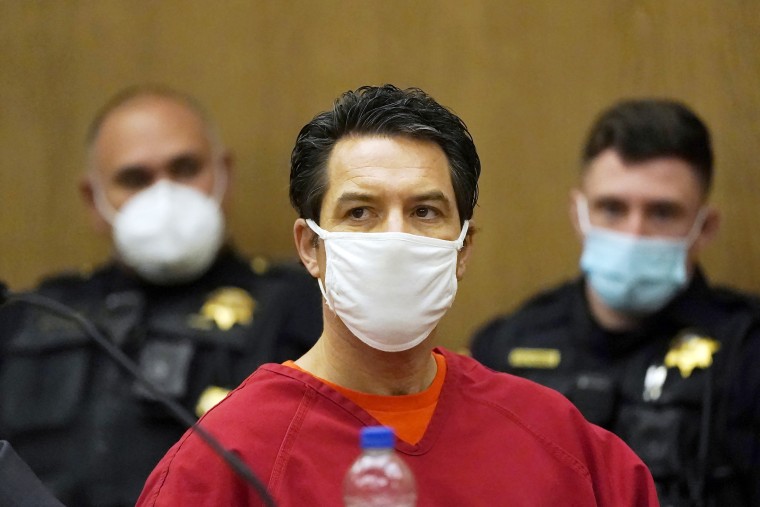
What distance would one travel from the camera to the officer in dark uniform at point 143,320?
3158 millimetres

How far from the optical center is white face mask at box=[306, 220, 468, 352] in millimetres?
1960

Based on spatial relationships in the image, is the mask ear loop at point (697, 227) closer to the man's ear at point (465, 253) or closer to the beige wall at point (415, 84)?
the beige wall at point (415, 84)

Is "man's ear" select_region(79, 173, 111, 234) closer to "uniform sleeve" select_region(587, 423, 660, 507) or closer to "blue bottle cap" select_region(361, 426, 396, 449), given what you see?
"uniform sleeve" select_region(587, 423, 660, 507)

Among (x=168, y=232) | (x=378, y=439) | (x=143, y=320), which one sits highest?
(x=378, y=439)

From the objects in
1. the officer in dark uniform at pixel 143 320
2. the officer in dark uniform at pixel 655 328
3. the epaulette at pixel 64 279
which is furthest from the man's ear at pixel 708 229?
the epaulette at pixel 64 279

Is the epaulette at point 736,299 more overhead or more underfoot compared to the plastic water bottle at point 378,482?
more underfoot

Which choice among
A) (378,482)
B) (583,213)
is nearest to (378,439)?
(378,482)

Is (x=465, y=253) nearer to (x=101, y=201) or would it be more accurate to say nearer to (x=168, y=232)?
(x=168, y=232)

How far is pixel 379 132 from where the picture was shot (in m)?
2.04

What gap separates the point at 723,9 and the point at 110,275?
188 centimetres

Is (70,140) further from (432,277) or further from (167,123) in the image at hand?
(432,277)

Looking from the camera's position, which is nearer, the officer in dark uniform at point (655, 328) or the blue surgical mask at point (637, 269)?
the officer in dark uniform at point (655, 328)

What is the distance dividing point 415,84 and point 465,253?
1642mm

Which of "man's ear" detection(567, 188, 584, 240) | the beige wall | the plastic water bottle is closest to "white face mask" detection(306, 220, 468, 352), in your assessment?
the plastic water bottle
